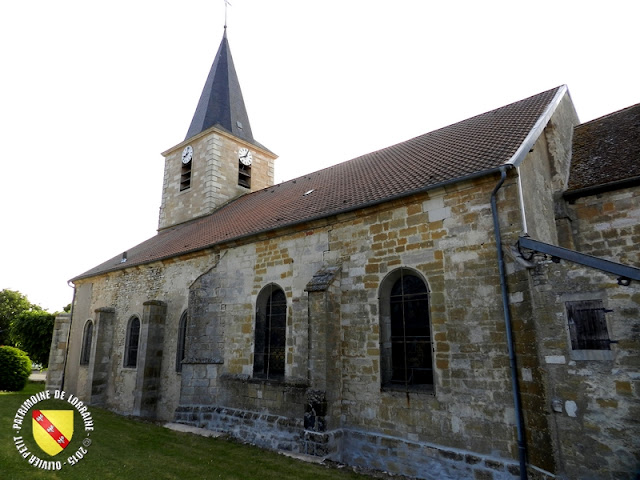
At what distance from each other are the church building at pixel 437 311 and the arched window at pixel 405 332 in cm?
3

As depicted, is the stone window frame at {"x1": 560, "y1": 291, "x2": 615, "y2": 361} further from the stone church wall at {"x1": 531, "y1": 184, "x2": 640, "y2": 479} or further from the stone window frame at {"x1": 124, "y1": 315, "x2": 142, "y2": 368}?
the stone window frame at {"x1": 124, "y1": 315, "x2": 142, "y2": 368}

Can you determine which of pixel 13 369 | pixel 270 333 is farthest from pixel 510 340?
pixel 13 369

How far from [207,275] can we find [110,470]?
5.26m

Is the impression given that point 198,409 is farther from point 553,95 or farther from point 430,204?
point 553,95

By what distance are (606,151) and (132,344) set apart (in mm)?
14599

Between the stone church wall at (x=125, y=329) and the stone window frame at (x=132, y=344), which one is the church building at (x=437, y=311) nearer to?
the stone church wall at (x=125, y=329)

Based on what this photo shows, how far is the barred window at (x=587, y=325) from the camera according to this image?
527 cm

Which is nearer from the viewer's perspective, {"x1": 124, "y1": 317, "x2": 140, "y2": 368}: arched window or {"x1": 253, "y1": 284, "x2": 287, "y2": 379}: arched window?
{"x1": 253, "y1": 284, "x2": 287, "y2": 379}: arched window

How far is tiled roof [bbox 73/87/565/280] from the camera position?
25.2 feet

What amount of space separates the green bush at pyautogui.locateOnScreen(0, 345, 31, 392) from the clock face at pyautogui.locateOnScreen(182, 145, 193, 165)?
11312 mm

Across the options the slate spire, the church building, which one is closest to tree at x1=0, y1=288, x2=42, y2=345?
the slate spire

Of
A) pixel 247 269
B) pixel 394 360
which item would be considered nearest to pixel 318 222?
pixel 247 269

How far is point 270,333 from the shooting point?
9.73 meters

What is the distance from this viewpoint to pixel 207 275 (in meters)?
11.0
